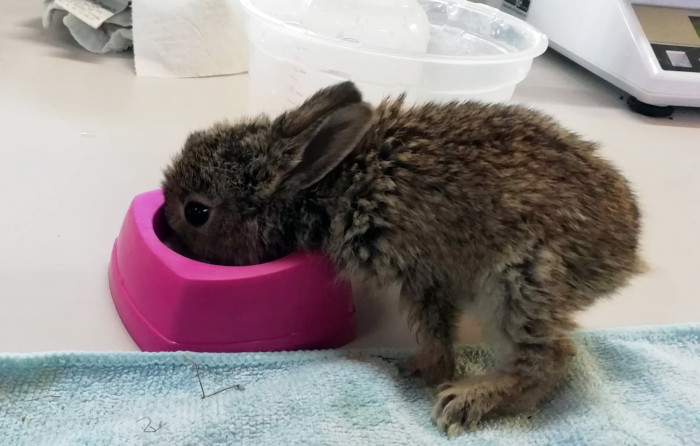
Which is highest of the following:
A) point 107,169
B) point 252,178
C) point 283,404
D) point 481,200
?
point 481,200

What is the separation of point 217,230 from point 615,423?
0.65m

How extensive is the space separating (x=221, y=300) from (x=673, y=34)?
5.15 feet

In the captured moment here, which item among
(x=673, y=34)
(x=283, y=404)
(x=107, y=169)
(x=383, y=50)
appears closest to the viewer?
(x=283, y=404)

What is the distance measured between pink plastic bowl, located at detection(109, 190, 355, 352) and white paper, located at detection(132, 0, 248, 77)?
33.2 inches

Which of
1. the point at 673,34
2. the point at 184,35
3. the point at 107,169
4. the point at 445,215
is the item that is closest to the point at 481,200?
the point at 445,215

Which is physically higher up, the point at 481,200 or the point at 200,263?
the point at 481,200

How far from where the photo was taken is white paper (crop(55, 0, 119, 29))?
6.23 feet

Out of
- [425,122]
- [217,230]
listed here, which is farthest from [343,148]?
[217,230]

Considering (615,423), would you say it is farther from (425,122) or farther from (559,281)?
(425,122)

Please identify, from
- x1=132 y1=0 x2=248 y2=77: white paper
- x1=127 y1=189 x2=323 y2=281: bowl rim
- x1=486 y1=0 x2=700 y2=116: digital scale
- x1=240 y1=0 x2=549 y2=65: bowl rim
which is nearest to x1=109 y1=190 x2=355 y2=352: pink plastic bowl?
x1=127 y1=189 x2=323 y2=281: bowl rim

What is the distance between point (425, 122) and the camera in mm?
1119

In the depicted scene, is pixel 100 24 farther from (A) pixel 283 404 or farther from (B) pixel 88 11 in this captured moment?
(A) pixel 283 404

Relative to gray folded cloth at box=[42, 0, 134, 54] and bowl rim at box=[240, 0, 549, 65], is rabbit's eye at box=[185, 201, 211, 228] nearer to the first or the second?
bowl rim at box=[240, 0, 549, 65]

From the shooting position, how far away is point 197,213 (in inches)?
45.9
